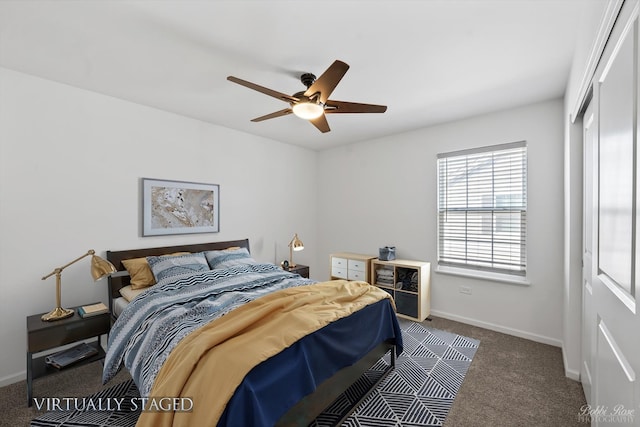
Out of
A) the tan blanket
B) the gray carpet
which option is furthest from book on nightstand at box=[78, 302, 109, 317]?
the tan blanket

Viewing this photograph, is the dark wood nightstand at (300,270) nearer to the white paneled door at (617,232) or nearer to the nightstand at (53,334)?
the nightstand at (53,334)

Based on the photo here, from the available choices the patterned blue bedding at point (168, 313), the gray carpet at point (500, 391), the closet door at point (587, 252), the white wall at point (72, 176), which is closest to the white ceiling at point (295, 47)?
the white wall at point (72, 176)

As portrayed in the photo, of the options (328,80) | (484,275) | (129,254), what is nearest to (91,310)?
(129,254)

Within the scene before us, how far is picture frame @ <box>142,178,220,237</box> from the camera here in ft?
10.7

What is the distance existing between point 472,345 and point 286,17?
11.4ft

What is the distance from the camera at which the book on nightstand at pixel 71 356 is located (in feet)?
7.62

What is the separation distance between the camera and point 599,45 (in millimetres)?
1377

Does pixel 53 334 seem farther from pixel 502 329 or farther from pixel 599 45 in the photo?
pixel 502 329

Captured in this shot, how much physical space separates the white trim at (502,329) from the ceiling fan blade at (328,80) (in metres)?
3.22

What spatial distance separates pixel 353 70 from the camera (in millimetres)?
2432

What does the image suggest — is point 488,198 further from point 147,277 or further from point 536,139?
point 147,277

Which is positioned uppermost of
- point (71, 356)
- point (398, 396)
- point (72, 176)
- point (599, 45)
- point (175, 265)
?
point (599, 45)

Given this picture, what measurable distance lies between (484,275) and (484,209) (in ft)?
2.69

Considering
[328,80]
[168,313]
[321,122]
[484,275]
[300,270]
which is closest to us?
[328,80]
